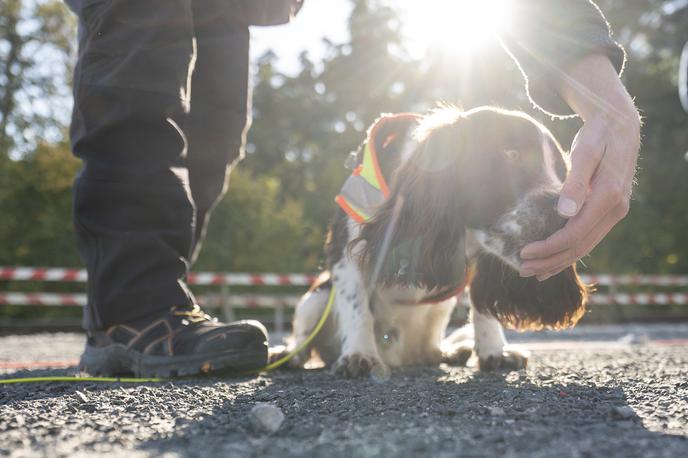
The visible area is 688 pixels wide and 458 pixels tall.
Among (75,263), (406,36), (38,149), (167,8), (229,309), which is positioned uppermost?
(406,36)

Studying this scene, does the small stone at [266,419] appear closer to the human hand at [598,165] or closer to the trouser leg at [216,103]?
the human hand at [598,165]

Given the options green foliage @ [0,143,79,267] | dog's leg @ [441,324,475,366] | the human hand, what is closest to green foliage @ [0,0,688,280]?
green foliage @ [0,143,79,267]

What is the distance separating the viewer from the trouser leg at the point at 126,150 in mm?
2588

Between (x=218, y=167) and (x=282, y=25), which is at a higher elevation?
(x=282, y=25)

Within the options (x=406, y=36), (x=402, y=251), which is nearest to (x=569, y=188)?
(x=402, y=251)

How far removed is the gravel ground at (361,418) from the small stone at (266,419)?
0.01 m

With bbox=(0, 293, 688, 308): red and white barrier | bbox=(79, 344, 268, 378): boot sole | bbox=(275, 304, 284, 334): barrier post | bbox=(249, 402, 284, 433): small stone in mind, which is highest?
bbox=(249, 402, 284, 433): small stone

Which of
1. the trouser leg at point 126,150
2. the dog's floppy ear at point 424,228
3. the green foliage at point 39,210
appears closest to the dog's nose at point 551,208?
the dog's floppy ear at point 424,228

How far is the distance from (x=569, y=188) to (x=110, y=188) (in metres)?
1.67

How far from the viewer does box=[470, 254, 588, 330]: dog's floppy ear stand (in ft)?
9.79

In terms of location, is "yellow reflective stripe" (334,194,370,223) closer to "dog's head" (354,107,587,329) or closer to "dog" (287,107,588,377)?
"dog" (287,107,588,377)

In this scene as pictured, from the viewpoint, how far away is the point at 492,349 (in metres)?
3.20

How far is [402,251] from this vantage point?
281cm

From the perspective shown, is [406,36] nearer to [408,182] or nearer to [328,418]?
[408,182]
